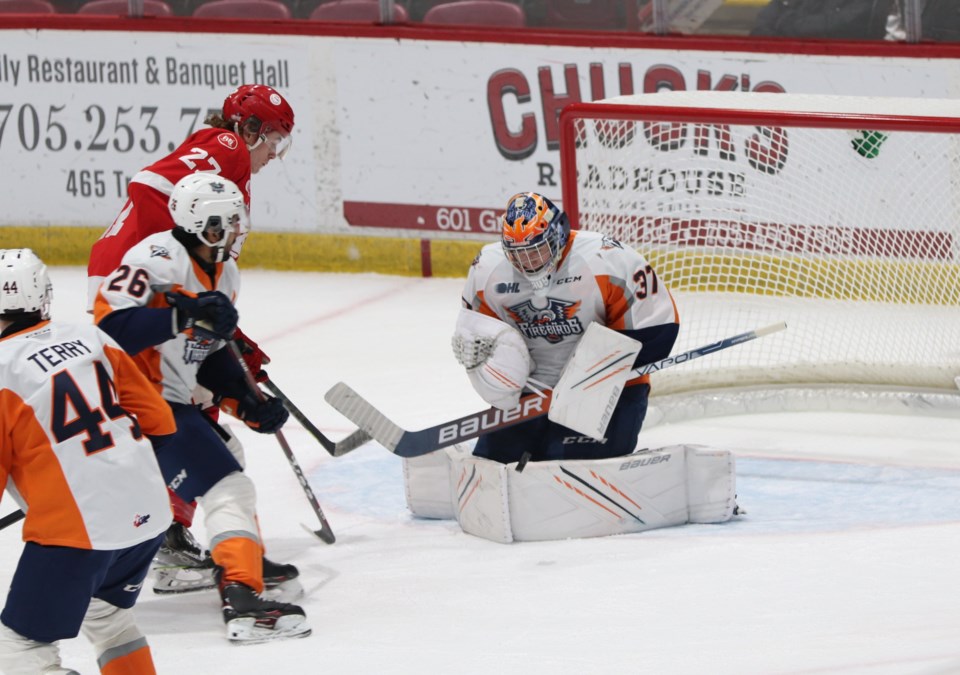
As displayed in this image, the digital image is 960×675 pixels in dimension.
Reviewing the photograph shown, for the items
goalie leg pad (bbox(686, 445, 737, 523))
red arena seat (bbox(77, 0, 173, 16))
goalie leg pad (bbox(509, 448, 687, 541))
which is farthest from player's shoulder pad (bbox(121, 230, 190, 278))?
red arena seat (bbox(77, 0, 173, 16))

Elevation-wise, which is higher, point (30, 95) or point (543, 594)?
point (30, 95)

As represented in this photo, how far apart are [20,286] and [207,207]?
0.82 metres

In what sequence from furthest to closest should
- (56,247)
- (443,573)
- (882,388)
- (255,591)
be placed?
(56,247)
(882,388)
(443,573)
(255,591)

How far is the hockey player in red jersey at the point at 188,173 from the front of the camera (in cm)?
380

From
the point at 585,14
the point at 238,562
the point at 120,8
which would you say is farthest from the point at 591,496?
the point at 120,8

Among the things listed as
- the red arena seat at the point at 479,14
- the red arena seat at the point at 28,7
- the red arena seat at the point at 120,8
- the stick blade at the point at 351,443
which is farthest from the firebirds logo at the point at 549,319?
the red arena seat at the point at 28,7

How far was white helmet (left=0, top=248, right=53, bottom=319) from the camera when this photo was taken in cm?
270

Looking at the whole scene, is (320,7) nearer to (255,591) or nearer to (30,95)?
(30,95)

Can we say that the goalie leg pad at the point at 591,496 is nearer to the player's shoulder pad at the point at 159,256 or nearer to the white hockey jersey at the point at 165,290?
the white hockey jersey at the point at 165,290

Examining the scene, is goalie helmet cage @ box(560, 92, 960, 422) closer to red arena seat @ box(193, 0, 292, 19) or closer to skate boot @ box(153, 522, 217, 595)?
skate boot @ box(153, 522, 217, 595)

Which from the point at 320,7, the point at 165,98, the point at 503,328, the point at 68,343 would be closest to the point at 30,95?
the point at 165,98

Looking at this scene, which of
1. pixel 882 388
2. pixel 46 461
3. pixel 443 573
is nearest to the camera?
pixel 46 461

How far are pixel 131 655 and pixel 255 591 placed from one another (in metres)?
0.66

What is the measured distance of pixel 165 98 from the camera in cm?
719
